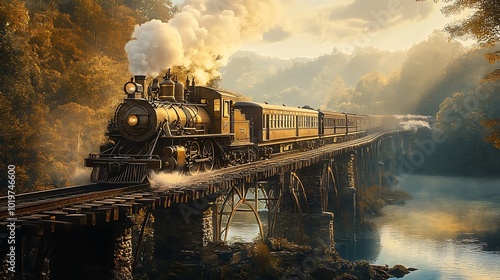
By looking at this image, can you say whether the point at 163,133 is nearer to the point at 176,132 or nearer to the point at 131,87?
the point at 176,132

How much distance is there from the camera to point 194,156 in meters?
17.2

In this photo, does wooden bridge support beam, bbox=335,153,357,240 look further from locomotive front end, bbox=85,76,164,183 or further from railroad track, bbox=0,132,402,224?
locomotive front end, bbox=85,76,164,183

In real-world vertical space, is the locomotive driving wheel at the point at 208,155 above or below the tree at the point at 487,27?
below

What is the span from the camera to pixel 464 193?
56406 millimetres

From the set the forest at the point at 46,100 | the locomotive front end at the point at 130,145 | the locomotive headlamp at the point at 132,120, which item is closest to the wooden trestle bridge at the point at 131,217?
the locomotive front end at the point at 130,145

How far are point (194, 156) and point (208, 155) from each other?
4.77 feet

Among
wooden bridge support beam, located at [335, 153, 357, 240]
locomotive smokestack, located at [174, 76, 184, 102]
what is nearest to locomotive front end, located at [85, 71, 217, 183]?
locomotive smokestack, located at [174, 76, 184, 102]

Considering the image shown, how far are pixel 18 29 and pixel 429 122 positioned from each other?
76.6 m

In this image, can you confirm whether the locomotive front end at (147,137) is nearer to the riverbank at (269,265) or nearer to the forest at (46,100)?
the riverbank at (269,265)

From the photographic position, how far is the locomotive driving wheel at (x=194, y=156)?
16.9 metres

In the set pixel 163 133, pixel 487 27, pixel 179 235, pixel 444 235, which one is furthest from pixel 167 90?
pixel 444 235

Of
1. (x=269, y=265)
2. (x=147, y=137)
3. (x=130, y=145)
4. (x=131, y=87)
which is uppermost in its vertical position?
(x=131, y=87)

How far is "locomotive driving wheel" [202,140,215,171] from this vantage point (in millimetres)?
18297

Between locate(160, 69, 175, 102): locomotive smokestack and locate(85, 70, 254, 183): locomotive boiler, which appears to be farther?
locate(160, 69, 175, 102): locomotive smokestack
